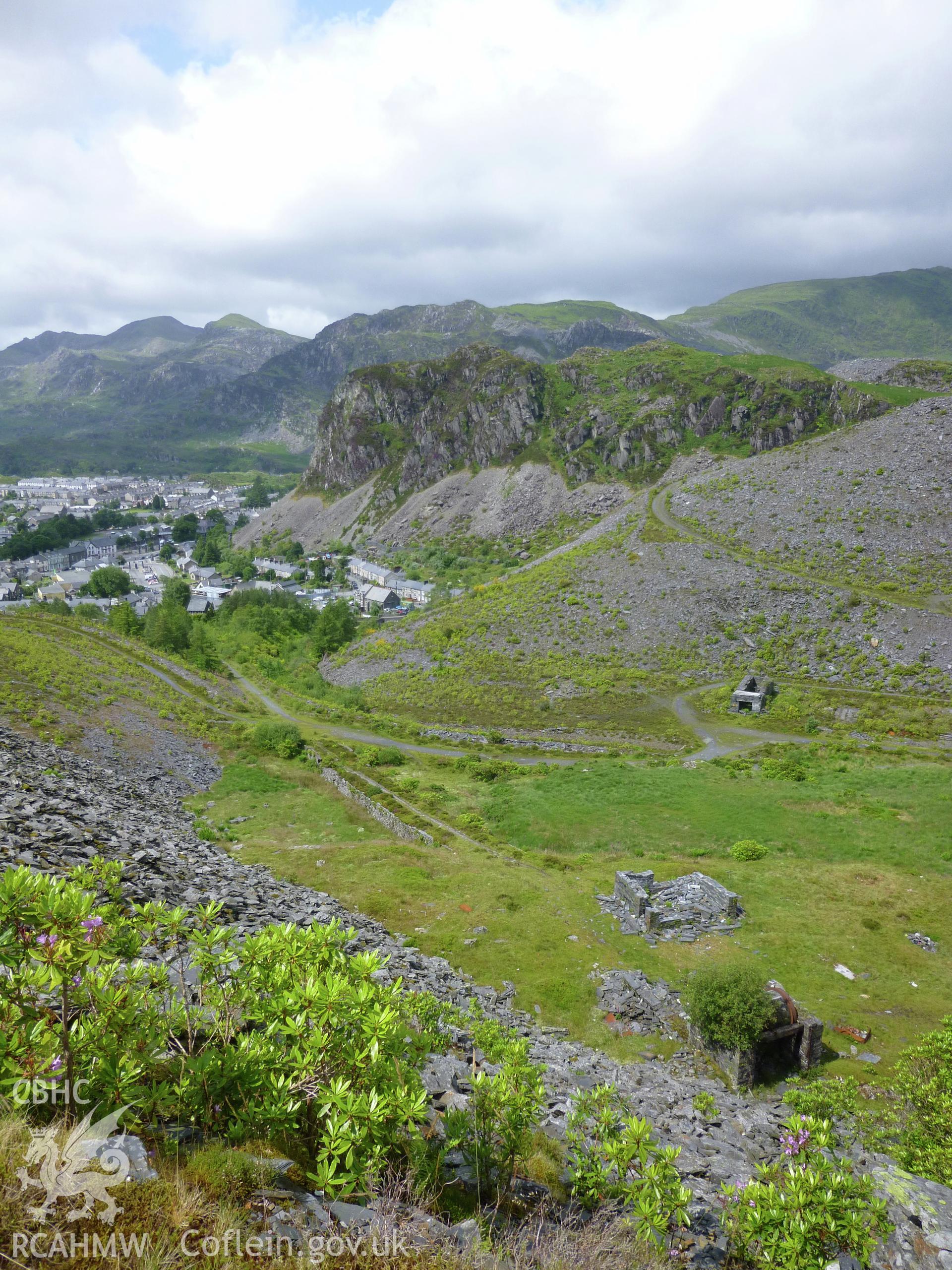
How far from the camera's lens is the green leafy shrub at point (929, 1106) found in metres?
9.90

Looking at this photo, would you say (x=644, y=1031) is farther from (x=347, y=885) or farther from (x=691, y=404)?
(x=691, y=404)

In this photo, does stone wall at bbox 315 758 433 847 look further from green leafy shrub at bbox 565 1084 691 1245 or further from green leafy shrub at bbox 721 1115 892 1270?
green leafy shrub at bbox 721 1115 892 1270

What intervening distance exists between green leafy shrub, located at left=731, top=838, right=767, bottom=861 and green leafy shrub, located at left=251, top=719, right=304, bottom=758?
104 ft

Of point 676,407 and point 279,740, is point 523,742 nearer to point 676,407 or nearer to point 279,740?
point 279,740

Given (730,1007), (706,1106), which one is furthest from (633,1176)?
(730,1007)

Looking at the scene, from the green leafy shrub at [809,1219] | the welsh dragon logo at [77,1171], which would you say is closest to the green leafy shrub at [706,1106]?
the green leafy shrub at [809,1219]

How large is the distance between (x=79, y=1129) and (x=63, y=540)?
214160mm

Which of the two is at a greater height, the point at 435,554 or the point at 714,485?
the point at 714,485

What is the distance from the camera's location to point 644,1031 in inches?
709

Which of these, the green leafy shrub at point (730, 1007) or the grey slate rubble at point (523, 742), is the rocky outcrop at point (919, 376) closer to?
the grey slate rubble at point (523, 742)

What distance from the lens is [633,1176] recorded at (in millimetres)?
6660

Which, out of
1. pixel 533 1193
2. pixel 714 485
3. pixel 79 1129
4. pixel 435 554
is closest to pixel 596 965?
pixel 533 1193

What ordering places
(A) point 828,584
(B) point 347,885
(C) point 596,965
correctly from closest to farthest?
1. (C) point 596,965
2. (B) point 347,885
3. (A) point 828,584

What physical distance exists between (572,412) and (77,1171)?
169 meters
